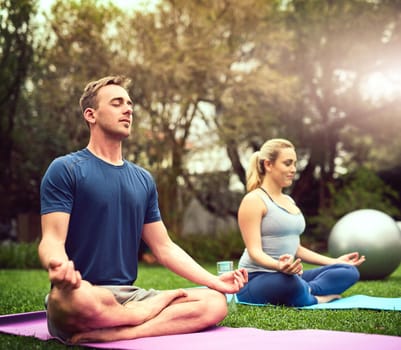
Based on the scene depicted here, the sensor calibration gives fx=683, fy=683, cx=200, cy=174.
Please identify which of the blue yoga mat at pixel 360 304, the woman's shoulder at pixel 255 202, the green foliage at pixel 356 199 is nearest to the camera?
the blue yoga mat at pixel 360 304

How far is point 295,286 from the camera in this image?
205 inches

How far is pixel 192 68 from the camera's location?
44.1 feet

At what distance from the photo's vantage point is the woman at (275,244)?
17.2ft

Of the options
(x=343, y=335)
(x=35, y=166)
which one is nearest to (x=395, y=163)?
(x=35, y=166)

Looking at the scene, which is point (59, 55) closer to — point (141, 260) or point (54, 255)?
point (141, 260)

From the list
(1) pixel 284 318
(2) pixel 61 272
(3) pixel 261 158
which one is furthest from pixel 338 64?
(2) pixel 61 272

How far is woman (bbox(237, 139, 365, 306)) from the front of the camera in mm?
5246

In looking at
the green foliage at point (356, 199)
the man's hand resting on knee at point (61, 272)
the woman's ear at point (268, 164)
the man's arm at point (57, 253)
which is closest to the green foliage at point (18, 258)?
the green foliage at point (356, 199)

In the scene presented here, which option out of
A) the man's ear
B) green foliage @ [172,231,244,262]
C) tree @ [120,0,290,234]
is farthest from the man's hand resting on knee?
tree @ [120,0,290,234]

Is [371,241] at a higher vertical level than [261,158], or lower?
lower

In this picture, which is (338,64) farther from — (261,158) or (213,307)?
(213,307)

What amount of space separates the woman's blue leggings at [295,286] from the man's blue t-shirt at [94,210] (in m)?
1.79

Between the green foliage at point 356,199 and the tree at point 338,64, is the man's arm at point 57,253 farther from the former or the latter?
the tree at point 338,64

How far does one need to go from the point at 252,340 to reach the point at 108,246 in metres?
0.90
